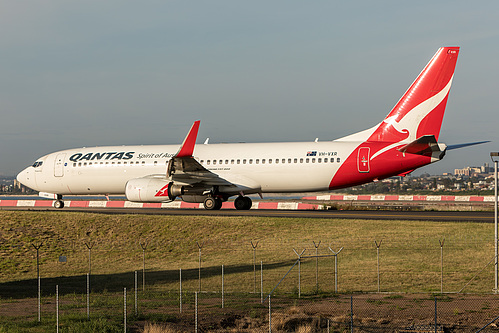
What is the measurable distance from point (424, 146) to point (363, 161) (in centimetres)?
362

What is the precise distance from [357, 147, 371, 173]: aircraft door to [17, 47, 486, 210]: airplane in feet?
0.19

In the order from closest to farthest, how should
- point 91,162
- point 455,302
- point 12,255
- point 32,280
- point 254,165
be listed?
point 455,302 < point 32,280 < point 12,255 < point 254,165 < point 91,162

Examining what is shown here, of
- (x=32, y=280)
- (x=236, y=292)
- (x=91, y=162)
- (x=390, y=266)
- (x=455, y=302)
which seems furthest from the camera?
(x=91, y=162)

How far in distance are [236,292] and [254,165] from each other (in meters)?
16.1

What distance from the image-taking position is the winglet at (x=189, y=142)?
3291 centimetres

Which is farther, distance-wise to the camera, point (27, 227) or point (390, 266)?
point (27, 227)

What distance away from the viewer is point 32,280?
27.3m

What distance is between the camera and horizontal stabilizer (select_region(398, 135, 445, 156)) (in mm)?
31734

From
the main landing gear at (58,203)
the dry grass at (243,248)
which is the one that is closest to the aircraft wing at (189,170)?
the dry grass at (243,248)

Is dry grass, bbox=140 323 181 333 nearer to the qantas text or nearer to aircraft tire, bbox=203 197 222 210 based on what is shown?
aircraft tire, bbox=203 197 222 210

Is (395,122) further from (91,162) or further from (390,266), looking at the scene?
(91,162)

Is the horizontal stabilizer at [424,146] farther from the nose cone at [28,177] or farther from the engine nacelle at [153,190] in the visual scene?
the nose cone at [28,177]

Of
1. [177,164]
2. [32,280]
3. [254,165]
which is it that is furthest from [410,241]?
[32,280]

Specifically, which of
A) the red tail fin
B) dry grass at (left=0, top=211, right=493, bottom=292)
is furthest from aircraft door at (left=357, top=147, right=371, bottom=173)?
dry grass at (left=0, top=211, right=493, bottom=292)
